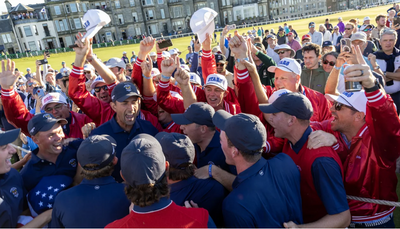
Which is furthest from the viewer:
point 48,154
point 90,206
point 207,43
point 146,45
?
point 207,43

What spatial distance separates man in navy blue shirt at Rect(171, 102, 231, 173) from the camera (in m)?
3.23

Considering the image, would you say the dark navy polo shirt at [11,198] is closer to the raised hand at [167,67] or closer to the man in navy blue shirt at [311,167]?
the raised hand at [167,67]

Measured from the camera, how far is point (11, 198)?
2695 mm

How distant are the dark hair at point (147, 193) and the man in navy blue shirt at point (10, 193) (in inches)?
55.5

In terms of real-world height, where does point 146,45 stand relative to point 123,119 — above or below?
above

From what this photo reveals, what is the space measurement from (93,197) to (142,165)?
0.70 meters

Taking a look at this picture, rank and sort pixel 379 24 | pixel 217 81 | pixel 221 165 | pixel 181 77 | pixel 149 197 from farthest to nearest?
1. pixel 379 24
2. pixel 217 81
3. pixel 181 77
4. pixel 221 165
5. pixel 149 197

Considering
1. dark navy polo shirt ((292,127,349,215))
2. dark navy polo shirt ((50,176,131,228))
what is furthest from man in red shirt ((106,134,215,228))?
dark navy polo shirt ((292,127,349,215))

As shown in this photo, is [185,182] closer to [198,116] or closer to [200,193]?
[200,193]

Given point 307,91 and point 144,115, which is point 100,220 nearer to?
point 144,115

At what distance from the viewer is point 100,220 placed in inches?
90.2

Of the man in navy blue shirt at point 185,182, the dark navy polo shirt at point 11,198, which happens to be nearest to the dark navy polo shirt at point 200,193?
the man in navy blue shirt at point 185,182

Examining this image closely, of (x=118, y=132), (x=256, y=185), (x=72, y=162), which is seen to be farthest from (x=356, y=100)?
(x=72, y=162)

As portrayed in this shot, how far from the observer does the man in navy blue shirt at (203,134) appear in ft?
10.6
